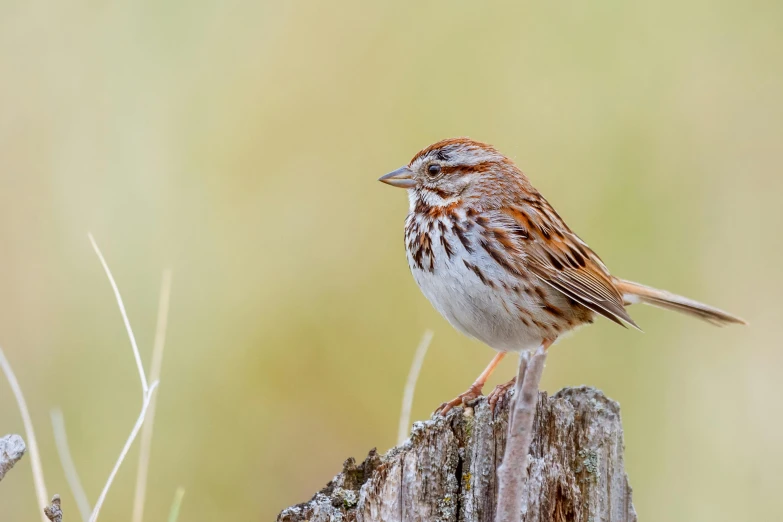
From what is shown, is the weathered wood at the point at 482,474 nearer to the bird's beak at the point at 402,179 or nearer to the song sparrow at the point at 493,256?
the song sparrow at the point at 493,256

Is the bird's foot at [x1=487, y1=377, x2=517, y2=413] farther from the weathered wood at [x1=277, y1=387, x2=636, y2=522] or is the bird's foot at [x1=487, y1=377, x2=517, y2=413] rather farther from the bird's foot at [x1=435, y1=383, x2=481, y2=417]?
the weathered wood at [x1=277, y1=387, x2=636, y2=522]

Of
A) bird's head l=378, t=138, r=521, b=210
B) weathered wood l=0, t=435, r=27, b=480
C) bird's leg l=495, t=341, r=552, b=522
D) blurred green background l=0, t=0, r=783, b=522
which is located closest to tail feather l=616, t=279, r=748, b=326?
blurred green background l=0, t=0, r=783, b=522

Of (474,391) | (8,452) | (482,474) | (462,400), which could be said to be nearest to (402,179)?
(474,391)

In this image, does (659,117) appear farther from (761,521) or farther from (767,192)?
(761,521)

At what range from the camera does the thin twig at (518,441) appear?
2.19m

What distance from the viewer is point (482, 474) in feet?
8.70

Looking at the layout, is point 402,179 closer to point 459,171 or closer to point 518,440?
point 459,171

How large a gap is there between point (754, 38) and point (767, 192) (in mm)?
915

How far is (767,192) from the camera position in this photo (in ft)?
18.4

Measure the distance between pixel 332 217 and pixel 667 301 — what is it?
6.42 feet

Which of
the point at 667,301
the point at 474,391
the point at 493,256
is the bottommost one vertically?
the point at 474,391

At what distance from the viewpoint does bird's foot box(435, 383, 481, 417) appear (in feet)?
10.7

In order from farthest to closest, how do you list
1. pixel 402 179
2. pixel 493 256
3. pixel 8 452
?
1. pixel 402 179
2. pixel 493 256
3. pixel 8 452

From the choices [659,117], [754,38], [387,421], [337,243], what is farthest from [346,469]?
[754,38]
